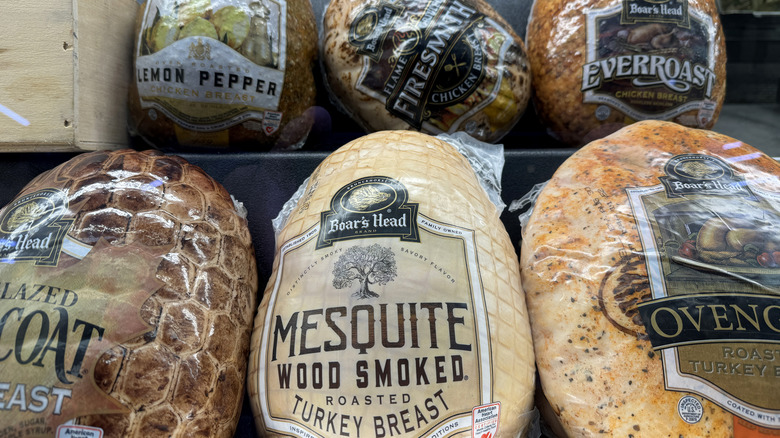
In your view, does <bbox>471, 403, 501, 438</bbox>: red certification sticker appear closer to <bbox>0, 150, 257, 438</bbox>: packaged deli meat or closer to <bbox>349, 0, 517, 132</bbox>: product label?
<bbox>0, 150, 257, 438</bbox>: packaged deli meat

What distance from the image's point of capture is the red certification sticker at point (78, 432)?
633 mm

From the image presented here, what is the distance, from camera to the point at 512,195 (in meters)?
1.21

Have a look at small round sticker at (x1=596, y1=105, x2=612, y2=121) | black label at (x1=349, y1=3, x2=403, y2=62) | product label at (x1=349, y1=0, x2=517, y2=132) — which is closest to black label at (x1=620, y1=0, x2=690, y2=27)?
small round sticker at (x1=596, y1=105, x2=612, y2=121)

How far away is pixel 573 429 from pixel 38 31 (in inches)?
52.2

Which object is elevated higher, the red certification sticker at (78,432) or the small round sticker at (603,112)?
the small round sticker at (603,112)

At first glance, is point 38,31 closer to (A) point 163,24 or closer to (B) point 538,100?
(A) point 163,24

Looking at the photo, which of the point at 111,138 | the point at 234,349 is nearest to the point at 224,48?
the point at 111,138

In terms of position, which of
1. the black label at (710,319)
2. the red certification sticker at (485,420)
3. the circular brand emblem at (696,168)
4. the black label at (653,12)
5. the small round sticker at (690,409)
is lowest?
the red certification sticker at (485,420)

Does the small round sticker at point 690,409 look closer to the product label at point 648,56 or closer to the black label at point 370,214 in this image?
the black label at point 370,214

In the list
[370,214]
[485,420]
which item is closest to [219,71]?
[370,214]

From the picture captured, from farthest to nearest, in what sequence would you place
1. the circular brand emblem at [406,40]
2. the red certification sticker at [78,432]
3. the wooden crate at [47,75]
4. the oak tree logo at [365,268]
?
the circular brand emblem at [406,40]
the wooden crate at [47,75]
the oak tree logo at [365,268]
the red certification sticker at [78,432]

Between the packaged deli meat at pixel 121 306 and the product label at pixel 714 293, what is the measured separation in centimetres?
69

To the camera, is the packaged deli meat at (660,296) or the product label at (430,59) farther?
the product label at (430,59)

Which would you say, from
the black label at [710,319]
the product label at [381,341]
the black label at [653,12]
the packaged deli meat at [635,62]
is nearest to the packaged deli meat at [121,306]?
the product label at [381,341]
